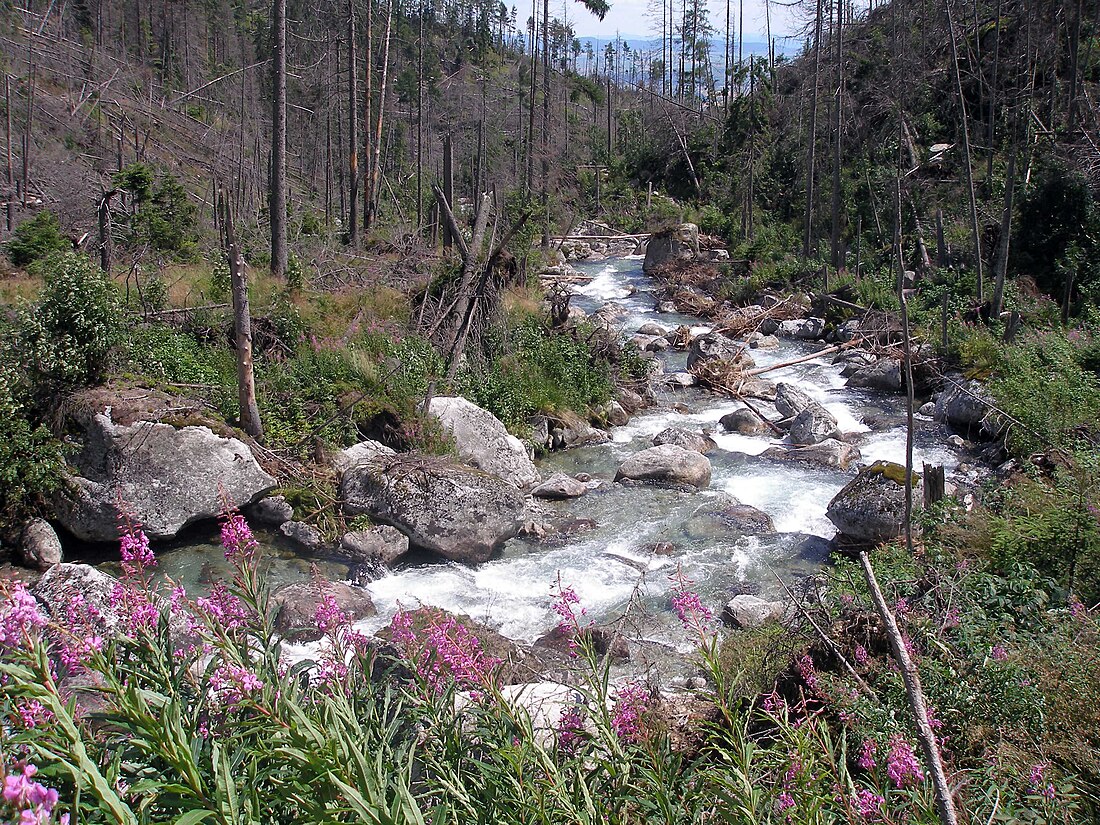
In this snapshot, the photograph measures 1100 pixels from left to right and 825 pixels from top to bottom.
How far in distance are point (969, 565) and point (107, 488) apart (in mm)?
8555

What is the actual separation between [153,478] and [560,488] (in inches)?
202

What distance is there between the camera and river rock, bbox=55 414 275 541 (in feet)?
29.2

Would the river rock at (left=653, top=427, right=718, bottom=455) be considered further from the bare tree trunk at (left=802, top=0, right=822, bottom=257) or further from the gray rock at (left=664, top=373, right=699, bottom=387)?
the bare tree trunk at (left=802, top=0, right=822, bottom=257)

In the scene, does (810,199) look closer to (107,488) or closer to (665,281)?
(665,281)

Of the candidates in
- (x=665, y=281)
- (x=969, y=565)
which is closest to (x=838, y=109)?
(x=665, y=281)

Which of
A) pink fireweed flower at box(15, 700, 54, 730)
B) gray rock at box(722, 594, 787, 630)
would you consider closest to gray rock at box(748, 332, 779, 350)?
gray rock at box(722, 594, 787, 630)

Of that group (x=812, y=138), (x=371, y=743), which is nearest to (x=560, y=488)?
(x=371, y=743)

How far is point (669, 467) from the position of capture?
466 inches

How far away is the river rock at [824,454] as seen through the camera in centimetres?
1254

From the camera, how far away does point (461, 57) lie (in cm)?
6575

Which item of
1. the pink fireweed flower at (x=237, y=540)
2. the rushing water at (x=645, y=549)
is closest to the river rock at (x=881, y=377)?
the rushing water at (x=645, y=549)

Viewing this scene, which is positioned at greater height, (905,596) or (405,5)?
(405,5)

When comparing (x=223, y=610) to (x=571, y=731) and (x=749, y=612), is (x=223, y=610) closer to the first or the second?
(x=571, y=731)

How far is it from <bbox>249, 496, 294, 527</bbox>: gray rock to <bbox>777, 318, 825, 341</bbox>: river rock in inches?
627
